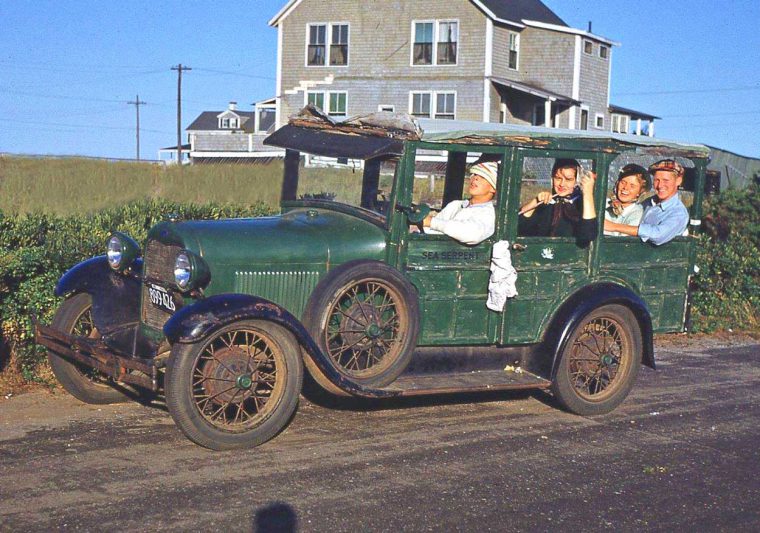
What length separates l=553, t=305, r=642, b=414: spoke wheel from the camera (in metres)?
7.37

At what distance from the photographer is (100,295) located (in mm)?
6844

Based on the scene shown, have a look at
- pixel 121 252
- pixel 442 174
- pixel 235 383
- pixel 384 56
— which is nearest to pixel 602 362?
pixel 442 174

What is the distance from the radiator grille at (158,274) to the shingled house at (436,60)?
30120mm

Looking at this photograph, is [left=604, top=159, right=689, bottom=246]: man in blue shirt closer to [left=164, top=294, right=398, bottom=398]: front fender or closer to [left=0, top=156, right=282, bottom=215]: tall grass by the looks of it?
[left=164, top=294, right=398, bottom=398]: front fender

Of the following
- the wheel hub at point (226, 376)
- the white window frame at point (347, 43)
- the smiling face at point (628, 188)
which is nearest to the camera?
the wheel hub at point (226, 376)

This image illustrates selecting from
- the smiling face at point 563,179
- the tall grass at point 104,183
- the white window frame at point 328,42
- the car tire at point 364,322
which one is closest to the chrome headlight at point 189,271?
the car tire at point 364,322

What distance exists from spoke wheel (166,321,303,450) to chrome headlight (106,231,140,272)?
1226mm

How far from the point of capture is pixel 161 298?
648 cm

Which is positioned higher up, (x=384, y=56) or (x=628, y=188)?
(x=384, y=56)

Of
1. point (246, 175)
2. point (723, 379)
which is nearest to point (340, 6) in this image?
point (246, 175)

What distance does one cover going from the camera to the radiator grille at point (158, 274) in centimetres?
632

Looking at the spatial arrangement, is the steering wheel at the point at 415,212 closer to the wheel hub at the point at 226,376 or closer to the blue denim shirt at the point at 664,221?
the wheel hub at the point at 226,376

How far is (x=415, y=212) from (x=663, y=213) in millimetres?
2266

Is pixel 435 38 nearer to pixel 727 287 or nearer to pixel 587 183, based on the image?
pixel 727 287
